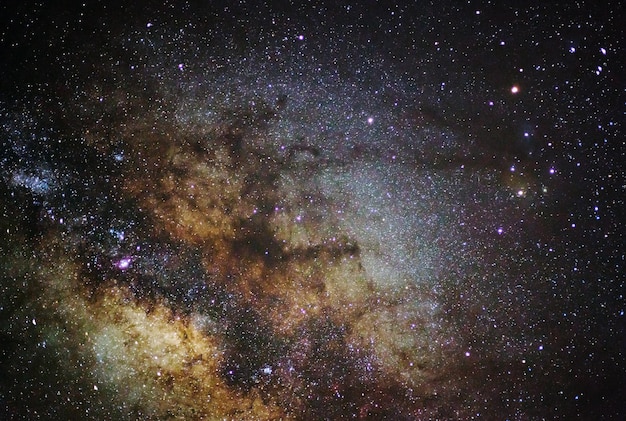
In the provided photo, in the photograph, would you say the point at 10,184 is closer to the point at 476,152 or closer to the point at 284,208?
the point at 284,208

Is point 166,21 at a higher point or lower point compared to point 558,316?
higher

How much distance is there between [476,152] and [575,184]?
83 cm

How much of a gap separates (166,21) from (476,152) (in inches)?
92.1

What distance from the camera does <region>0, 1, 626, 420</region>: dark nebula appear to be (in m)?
2.45

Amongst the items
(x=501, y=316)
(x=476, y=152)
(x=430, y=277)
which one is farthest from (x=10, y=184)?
(x=501, y=316)

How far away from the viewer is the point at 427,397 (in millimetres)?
2707

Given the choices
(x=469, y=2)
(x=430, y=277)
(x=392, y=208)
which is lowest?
(x=430, y=277)

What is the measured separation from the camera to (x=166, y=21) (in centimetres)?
243

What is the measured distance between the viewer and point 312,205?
254 cm

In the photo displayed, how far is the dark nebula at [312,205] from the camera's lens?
8.04 ft

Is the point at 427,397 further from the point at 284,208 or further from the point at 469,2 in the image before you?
the point at 469,2

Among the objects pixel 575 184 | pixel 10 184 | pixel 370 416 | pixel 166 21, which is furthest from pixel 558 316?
pixel 10 184

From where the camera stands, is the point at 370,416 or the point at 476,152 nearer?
the point at 476,152

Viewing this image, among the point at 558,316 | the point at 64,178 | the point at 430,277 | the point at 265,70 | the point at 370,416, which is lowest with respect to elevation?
the point at 370,416
